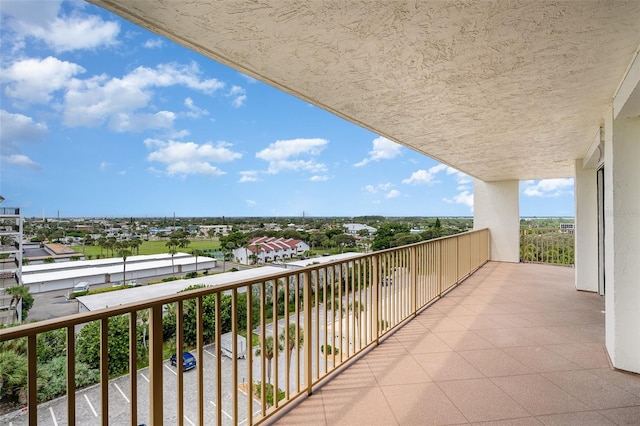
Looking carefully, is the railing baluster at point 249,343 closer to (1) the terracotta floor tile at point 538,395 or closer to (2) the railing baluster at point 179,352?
(2) the railing baluster at point 179,352

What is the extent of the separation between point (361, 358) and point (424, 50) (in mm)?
2429

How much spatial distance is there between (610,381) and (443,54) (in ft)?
8.88

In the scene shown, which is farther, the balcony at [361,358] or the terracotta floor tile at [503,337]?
the terracotta floor tile at [503,337]

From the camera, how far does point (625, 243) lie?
8.07ft

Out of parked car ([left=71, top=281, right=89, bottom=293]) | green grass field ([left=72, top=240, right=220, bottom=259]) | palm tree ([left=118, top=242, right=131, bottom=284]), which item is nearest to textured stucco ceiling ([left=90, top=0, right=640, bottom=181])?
green grass field ([left=72, top=240, right=220, bottom=259])

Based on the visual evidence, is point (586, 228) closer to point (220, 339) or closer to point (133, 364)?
point (220, 339)

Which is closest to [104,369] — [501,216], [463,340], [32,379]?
[32,379]

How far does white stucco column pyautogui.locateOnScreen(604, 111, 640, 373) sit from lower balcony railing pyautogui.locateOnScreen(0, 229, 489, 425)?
5.80 ft

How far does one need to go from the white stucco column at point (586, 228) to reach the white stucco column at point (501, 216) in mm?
2871

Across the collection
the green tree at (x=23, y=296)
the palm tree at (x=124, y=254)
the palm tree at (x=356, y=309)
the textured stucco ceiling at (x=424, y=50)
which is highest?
the textured stucco ceiling at (x=424, y=50)

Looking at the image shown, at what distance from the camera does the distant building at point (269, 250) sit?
275 inches

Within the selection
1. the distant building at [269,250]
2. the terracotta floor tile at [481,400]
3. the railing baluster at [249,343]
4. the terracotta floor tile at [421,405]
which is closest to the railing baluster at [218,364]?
the railing baluster at [249,343]

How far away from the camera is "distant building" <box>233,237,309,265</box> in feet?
22.9

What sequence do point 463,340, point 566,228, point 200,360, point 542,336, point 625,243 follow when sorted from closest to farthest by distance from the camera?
point 200,360
point 625,243
point 463,340
point 542,336
point 566,228
